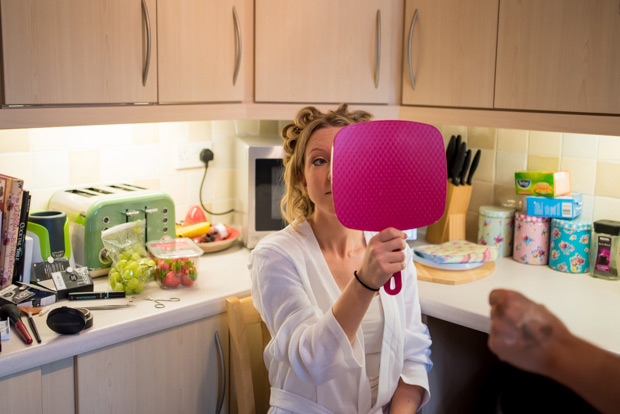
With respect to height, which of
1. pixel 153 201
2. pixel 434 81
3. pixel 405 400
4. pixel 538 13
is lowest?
pixel 405 400

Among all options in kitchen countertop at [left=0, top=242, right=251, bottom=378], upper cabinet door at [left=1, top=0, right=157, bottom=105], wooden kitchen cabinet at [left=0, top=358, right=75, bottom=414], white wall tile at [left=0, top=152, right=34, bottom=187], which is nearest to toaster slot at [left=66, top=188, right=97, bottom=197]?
white wall tile at [left=0, top=152, right=34, bottom=187]

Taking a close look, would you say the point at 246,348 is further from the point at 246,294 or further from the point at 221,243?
the point at 221,243

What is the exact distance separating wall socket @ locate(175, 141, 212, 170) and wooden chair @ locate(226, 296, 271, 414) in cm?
70

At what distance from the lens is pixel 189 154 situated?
94.0 inches

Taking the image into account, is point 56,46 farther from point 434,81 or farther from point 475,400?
point 475,400

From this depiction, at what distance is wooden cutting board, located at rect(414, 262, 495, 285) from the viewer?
1.93 meters

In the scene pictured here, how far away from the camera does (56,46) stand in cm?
164

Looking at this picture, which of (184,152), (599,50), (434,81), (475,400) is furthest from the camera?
(184,152)

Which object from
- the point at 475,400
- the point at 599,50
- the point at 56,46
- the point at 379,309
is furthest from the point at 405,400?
the point at 56,46

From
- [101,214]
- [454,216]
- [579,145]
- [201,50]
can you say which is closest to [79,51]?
[201,50]

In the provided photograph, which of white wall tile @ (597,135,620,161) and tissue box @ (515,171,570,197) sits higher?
white wall tile @ (597,135,620,161)

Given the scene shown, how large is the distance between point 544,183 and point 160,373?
1296mm

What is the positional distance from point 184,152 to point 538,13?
1249mm

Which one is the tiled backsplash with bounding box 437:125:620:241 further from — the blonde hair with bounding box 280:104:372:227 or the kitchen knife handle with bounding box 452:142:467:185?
the blonde hair with bounding box 280:104:372:227
